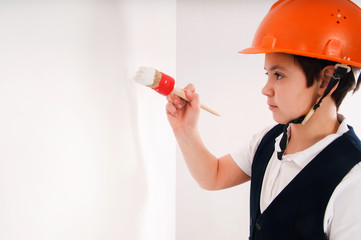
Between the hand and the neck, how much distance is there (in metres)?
0.32

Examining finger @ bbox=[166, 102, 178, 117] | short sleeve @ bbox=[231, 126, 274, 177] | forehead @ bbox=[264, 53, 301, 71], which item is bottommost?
short sleeve @ bbox=[231, 126, 274, 177]

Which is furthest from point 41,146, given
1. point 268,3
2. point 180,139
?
point 268,3

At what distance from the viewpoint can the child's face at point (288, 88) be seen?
690mm

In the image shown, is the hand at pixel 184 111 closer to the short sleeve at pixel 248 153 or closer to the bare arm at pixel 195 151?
the bare arm at pixel 195 151

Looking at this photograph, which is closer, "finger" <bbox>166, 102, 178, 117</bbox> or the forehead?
the forehead

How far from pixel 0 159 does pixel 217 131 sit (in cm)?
99

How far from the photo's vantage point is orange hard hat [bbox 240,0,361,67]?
2.17ft

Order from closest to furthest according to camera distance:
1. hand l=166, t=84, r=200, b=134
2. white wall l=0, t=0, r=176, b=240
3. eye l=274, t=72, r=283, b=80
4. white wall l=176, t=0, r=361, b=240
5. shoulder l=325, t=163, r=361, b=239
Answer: white wall l=0, t=0, r=176, b=240 → shoulder l=325, t=163, r=361, b=239 → eye l=274, t=72, r=283, b=80 → hand l=166, t=84, r=200, b=134 → white wall l=176, t=0, r=361, b=240

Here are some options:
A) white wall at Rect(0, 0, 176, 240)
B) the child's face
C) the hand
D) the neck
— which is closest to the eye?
the child's face

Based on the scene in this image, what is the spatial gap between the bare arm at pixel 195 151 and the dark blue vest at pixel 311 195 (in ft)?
0.86

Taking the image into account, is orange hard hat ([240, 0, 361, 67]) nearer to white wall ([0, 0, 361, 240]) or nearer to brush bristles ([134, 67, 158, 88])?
brush bristles ([134, 67, 158, 88])

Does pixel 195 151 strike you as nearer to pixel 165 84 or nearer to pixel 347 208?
pixel 165 84

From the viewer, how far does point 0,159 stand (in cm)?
37

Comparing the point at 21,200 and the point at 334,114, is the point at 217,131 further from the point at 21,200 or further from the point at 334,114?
the point at 21,200
